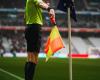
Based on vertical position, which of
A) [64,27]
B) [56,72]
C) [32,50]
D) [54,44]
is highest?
[54,44]

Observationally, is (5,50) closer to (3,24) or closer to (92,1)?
(3,24)

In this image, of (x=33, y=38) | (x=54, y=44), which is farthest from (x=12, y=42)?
(x=54, y=44)

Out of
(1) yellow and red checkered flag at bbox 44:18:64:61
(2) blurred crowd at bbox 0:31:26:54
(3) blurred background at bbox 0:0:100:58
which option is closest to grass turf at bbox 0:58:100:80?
(1) yellow and red checkered flag at bbox 44:18:64:61

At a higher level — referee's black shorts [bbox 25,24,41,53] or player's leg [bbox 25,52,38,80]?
referee's black shorts [bbox 25,24,41,53]

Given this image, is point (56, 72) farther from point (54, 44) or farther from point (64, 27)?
point (64, 27)

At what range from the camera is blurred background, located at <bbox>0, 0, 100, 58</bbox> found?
46.8 metres

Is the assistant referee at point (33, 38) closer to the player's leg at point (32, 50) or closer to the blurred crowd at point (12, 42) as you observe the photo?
the player's leg at point (32, 50)

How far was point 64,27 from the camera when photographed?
157 feet

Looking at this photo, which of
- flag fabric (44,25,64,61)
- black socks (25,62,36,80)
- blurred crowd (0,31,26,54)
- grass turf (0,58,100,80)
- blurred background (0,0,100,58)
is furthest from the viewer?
blurred background (0,0,100,58)

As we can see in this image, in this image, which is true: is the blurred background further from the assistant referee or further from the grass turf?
the assistant referee

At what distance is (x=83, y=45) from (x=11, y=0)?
966 centimetres

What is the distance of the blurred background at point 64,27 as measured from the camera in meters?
46.8

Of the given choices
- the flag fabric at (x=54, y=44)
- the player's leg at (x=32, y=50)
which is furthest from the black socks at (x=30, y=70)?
the flag fabric at (x=54, y=44)

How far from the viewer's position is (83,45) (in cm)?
4859
